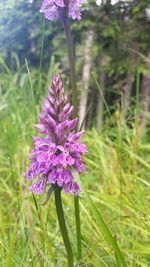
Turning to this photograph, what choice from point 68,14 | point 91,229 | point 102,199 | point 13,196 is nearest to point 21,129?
point 13,196

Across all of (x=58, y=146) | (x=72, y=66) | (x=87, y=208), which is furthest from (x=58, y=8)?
(x=87, y=208)

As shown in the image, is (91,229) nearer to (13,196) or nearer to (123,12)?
(13,196)

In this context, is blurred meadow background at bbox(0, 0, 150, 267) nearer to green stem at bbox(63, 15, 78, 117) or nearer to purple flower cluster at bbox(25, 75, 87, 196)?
green stem at bbox(63, 15, 78, 117)

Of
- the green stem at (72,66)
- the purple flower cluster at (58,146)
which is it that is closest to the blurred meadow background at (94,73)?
the green stem at (72,66)

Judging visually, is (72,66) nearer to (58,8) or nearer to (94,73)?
(58,8)

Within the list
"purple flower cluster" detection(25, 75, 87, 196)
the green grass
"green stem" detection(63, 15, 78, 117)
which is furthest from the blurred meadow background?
"purple flower cluster" detection(25, 75, 87, 196)

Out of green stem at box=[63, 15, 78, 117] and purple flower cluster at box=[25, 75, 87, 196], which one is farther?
green stem at box=[63, 15, 78, 117]
